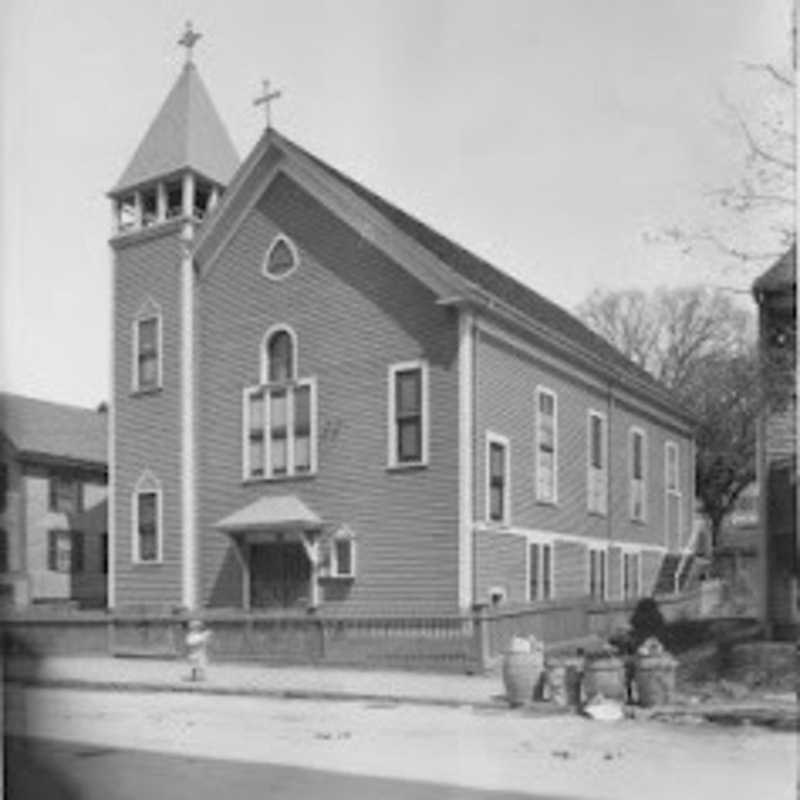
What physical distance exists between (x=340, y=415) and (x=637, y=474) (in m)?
1.12

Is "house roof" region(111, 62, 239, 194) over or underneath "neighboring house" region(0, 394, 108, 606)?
over

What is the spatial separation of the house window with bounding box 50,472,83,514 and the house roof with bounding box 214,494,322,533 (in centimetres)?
78

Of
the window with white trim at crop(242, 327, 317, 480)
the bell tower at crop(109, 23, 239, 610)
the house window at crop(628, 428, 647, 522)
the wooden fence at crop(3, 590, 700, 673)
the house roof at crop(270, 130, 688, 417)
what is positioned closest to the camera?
the house roof at crop(270, 130, 688, 417)

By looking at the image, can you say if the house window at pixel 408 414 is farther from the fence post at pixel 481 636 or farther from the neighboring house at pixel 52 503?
the neighboring house at pixel 52 503

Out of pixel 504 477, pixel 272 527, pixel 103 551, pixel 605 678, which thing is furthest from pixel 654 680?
pixel 103 551

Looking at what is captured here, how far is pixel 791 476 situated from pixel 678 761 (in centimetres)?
117

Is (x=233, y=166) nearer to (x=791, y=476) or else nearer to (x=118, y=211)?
(x=118, y=211)

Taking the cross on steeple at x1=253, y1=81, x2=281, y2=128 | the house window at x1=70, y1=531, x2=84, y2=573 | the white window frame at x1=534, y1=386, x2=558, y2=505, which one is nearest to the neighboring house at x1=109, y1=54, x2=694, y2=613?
the white window frame at x1=534, y1=386, x2=558, y2=505

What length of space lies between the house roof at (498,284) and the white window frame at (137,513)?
1.40m

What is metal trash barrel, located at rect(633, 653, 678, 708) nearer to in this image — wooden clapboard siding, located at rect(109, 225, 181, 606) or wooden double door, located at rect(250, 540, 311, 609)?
wooden double door, located at rect(250, 540, 311, 609)

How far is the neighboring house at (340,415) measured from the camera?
4.65m

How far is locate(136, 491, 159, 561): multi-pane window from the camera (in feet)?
17.6

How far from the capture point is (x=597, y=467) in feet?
15.4

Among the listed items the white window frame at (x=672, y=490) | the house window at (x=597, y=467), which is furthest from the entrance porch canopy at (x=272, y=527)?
the white window frame at (x=672, y=490)
